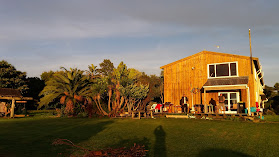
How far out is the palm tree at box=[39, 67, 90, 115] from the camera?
2108 centimetres

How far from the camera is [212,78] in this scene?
21.5 metres

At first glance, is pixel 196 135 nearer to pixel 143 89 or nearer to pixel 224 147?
pixel 224 147

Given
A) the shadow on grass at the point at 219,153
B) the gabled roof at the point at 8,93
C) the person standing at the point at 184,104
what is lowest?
the shadow on grass at the point at 219,153

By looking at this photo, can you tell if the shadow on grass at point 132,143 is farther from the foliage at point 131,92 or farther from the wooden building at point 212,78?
the wooden building at point 212,78

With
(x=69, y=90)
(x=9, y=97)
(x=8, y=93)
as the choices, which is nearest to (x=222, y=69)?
(x=69, y=90)

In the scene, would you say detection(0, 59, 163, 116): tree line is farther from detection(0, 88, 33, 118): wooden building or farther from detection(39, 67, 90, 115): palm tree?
detection(0, 88, 33, 118): wooden building

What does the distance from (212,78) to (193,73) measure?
195 centimetres

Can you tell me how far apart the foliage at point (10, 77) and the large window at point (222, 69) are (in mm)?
28491

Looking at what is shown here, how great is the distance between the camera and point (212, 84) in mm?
20047

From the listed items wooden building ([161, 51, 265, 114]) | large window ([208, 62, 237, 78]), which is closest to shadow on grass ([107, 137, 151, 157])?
wooden building ([161, 51, 265, 114])

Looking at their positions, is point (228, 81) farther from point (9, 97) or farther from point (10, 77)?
point (10, 77)

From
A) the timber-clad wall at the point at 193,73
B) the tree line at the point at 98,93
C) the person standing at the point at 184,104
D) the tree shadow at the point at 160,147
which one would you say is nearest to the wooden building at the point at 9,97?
the tree line at the point at 98,93

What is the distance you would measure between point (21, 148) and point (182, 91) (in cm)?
1768

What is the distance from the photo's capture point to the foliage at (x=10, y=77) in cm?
3422
